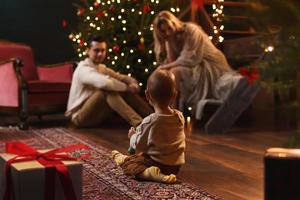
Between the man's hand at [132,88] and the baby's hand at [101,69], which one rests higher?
the baby's hand at [101,69]

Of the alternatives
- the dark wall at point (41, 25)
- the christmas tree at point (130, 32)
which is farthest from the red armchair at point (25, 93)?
the dark wall at point (41, 25)

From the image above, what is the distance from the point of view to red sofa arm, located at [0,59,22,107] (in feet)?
17.3

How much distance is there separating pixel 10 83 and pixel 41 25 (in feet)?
9.01

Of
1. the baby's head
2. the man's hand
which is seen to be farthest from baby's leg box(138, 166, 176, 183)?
the man's hand

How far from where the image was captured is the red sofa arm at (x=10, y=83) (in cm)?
526

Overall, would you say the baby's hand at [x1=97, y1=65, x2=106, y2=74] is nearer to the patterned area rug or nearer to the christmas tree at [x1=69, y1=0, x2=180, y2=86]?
the christmas tree at [x1=69, y1=0, x2=180, y2=86]

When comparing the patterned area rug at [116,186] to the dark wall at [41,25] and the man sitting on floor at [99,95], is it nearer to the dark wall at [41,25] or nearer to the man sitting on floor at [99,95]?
the man sitting on floor at [99,95]

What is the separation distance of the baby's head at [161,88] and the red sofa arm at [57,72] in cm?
356

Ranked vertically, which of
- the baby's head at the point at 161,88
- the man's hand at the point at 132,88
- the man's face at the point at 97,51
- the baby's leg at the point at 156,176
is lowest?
the baby's leg at the point at 156,176

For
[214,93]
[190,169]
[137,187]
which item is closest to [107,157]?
[190,169]

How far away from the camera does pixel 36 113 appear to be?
216 inches

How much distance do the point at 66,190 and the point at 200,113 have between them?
11.0 ft

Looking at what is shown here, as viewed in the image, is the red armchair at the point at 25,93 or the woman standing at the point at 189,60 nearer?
the woman standing at the point at 189,60

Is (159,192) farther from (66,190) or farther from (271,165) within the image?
(271,165)
